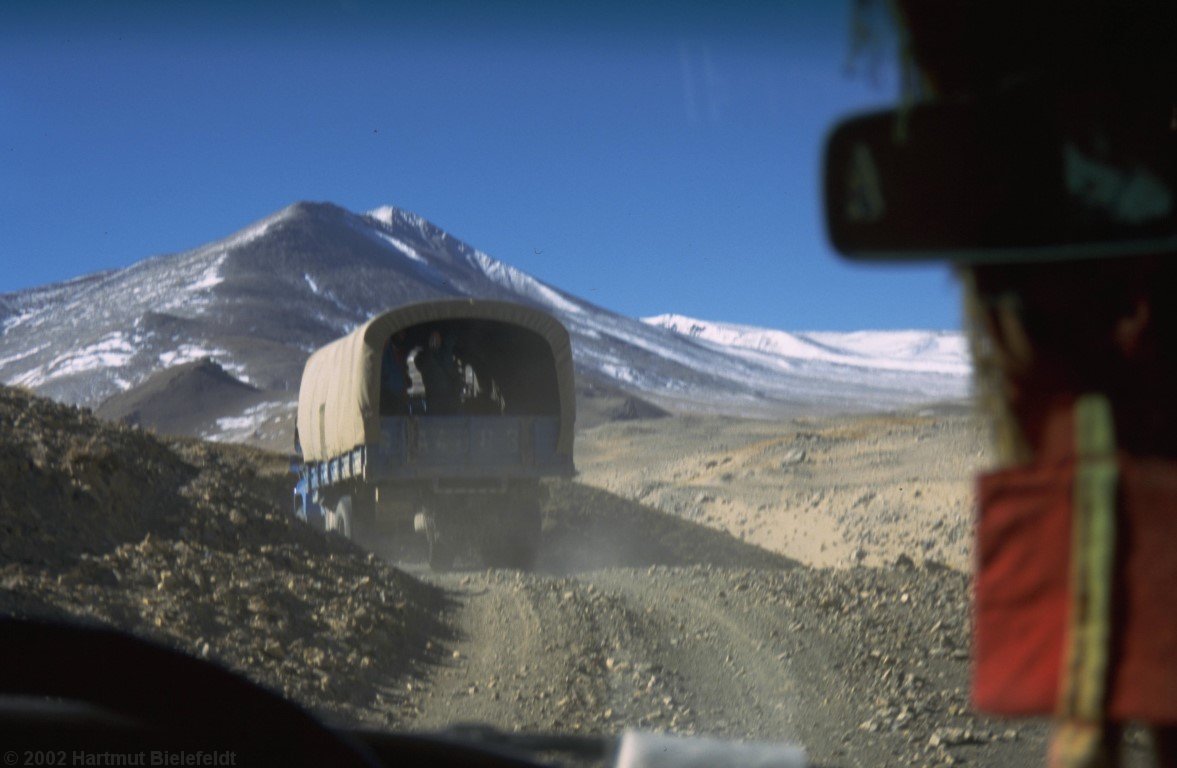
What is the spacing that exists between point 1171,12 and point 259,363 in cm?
8426

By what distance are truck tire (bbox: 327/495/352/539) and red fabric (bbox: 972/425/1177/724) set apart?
15.4 meters

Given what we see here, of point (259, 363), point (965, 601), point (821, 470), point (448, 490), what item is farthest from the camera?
point (259, 363)

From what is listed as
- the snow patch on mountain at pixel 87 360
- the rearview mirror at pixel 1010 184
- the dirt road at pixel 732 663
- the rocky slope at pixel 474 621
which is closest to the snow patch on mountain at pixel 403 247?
the snow patch on mountain at pixel 87 360

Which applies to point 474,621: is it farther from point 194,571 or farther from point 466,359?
point 466,359

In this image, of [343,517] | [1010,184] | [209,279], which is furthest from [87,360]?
[1010,184]

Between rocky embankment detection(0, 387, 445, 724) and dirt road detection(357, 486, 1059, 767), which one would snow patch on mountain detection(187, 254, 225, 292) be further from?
dirt road detection(357, 486, 1059, 767)

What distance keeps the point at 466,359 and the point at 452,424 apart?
5.61 feet

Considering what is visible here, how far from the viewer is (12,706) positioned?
2199mm

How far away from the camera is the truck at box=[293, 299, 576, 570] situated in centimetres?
1530

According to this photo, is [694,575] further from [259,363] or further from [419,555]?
[259,363]

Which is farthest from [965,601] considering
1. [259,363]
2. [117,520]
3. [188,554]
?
[259,363]

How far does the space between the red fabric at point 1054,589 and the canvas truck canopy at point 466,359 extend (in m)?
14.2

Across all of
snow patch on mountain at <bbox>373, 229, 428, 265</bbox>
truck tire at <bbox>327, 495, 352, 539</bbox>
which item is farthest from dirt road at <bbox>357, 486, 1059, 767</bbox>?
snow patch on mountain at <bbox>373, 229, 428, 265</bbox>

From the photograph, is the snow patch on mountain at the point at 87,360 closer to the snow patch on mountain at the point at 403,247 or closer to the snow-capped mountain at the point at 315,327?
the snow-capped mountain at the point at 315,327
